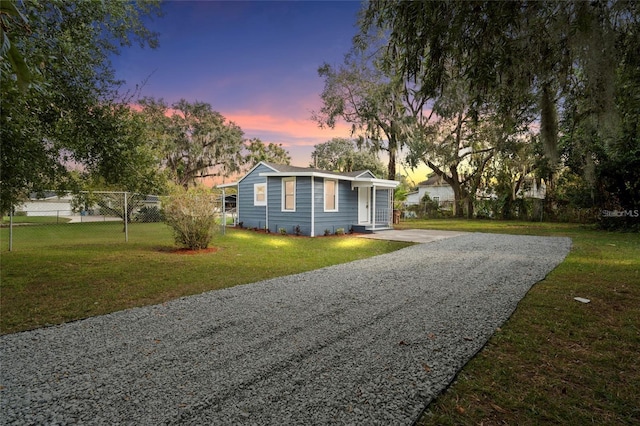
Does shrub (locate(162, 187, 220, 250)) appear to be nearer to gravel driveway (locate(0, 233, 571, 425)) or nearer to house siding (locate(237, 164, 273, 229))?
gravel driveway (locate(0, 233, 571, 425))

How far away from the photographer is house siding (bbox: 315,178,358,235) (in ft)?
42.8

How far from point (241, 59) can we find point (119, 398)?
1012 cm

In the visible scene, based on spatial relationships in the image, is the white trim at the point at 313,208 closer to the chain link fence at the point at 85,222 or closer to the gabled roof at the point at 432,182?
the chain link fence at the point at 85,222

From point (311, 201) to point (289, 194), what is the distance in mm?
1423

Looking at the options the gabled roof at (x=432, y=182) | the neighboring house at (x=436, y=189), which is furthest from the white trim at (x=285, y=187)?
the gabled roof at (x=432, y=182)

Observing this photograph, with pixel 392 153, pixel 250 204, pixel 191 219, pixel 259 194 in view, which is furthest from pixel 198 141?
pixel 191 219

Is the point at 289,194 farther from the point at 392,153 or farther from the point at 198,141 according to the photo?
the point at 198,141

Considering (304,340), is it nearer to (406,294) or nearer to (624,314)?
(406,294)

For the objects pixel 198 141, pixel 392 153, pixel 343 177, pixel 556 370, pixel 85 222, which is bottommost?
pixel 556 370

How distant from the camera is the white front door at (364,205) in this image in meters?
15.1

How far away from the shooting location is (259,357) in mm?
2793

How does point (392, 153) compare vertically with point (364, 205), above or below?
above

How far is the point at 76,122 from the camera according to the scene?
471 cm

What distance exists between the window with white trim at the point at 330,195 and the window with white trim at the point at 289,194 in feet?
4.31
